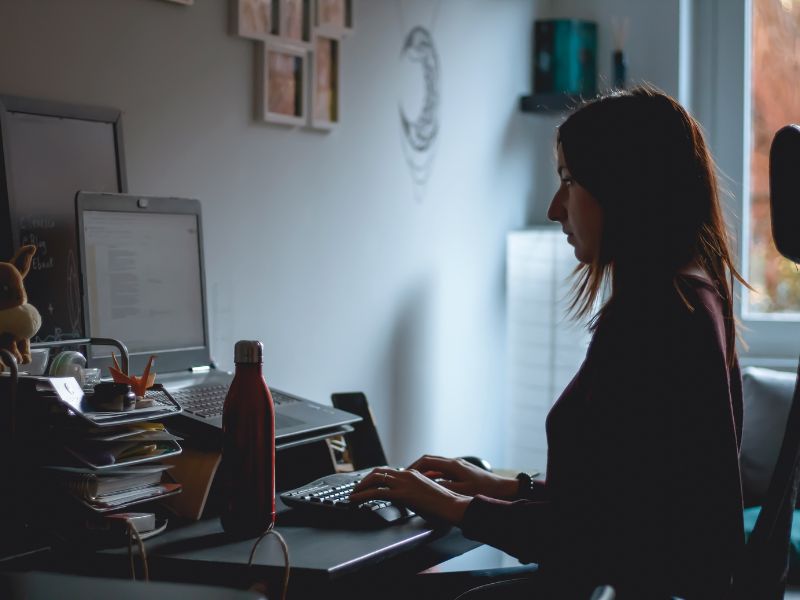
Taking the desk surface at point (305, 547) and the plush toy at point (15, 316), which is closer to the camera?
the desk surface at point (305, 547)

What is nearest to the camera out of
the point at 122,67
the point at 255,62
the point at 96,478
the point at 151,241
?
the point at 96,478

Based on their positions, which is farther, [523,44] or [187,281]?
[523,44]

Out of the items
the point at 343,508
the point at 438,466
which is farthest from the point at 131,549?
the point at 438,466

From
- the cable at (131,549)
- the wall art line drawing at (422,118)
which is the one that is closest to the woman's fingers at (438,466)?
the cable at (131,549)

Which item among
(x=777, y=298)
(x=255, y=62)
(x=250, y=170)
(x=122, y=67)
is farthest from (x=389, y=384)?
(x=777, y=298)

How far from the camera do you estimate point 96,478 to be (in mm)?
1309

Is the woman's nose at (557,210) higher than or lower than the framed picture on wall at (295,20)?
lower

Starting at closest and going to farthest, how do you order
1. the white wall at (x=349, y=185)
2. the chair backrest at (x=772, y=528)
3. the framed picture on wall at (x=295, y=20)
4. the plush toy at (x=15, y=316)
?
the chair backrest at (x=772, y=528)
the plush toy at (x=15, y=316)
the white wall at (x=349, y=185)
the framed picture on wall at (x=295, y=20)

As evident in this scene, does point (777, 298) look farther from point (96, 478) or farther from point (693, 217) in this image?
point (96, 478)

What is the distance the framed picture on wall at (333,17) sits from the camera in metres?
2.32

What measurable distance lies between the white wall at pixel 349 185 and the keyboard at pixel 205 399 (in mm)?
395

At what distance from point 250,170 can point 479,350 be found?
1184mm

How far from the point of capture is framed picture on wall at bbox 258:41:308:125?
219cm

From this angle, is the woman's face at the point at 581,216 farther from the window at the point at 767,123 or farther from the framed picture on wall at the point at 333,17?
the window at the point at 767,123
